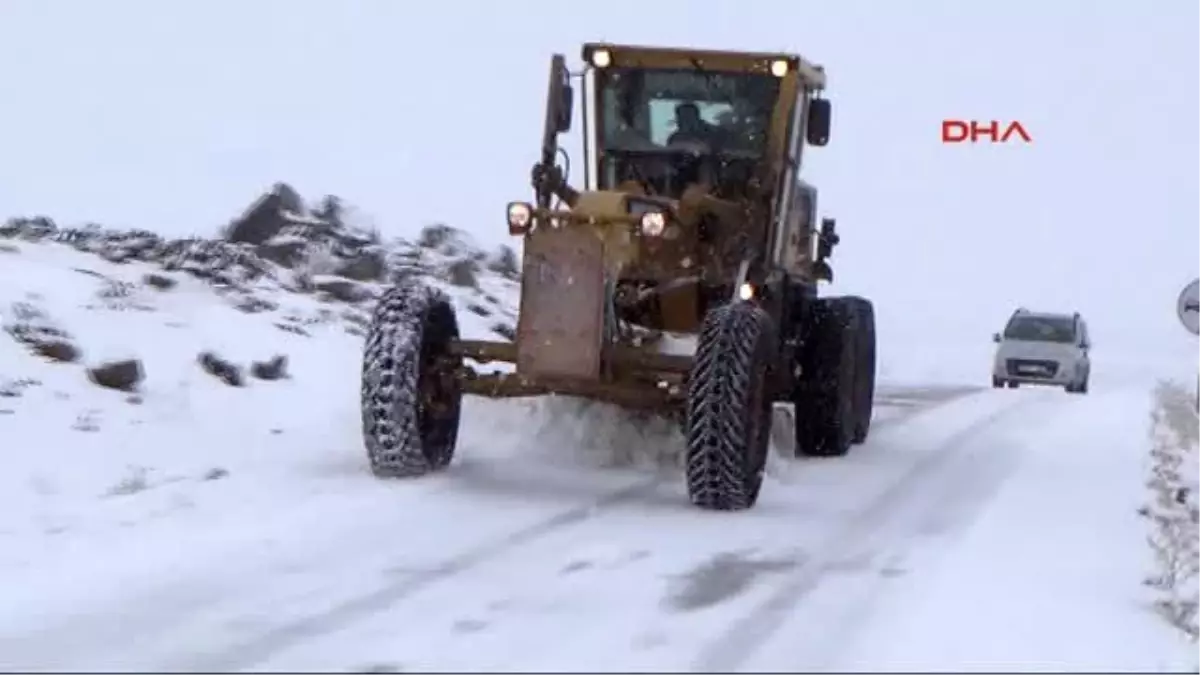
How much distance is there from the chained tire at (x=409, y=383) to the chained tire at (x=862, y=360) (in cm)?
375

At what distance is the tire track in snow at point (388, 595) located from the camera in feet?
18.8

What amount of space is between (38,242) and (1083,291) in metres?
57.0

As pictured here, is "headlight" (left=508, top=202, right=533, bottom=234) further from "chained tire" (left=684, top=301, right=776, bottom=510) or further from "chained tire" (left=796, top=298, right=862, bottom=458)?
"chained tire" (left=796, top=298, right=862, bottom=458)

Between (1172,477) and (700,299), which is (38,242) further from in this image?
(1172,477)

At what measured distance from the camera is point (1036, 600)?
21.9ft

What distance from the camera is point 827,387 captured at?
40.1ft

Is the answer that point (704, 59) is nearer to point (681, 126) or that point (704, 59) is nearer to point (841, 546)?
point (681, 126)

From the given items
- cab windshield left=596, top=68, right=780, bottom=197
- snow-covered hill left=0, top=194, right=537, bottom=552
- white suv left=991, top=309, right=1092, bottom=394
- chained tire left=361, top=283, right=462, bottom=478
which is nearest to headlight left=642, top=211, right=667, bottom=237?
chained tire left=361, top=283, right=462, bottom=478

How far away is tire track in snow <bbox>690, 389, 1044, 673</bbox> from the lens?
5914 millimetres

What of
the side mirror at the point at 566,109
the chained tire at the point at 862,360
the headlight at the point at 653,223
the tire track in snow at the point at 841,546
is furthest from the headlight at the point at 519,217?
the chained tire at the point at 862,360

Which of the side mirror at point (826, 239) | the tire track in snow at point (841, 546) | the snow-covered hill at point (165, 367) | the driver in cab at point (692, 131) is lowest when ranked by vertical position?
the tire track in snow at point (841, 546)

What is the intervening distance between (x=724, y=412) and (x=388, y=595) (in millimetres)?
2665

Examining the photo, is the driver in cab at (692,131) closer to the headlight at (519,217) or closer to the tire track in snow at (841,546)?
the headlight at (519,217)

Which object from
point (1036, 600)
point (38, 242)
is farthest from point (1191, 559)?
point (38, 242)
